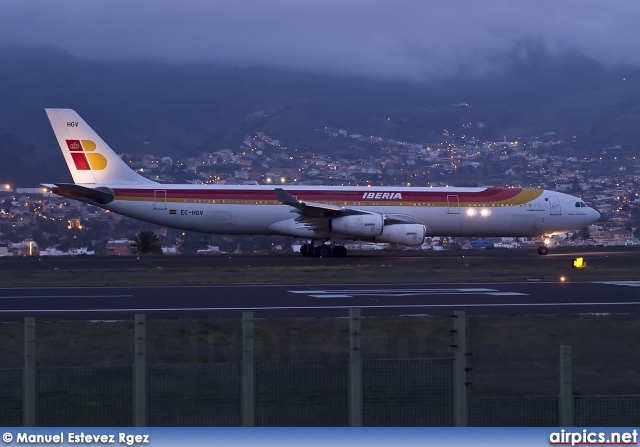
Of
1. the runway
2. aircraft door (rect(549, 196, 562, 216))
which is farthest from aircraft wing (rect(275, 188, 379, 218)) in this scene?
the runway

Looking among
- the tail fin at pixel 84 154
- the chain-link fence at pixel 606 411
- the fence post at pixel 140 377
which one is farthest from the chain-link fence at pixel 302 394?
the tail fin at pixel 84 154

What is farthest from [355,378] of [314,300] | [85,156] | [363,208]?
[85,156]

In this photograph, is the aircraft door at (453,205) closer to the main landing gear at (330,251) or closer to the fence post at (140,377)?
the main landing gear at (330,251)

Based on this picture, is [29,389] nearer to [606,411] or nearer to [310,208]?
[606,411]

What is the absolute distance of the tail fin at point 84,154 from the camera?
135ft

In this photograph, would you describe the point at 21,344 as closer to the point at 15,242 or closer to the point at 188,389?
the point at 188,389

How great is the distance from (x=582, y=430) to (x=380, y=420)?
2.04m

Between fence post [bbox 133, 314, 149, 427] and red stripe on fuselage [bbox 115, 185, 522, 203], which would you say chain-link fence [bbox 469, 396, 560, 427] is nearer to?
fence post [bbox 133, 314, 149, 427]

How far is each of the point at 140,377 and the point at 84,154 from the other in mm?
33420

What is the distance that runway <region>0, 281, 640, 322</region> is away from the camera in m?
19.4

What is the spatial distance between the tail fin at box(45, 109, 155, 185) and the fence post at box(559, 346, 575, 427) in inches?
1340

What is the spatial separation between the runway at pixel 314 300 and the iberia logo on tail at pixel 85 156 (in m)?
16.0

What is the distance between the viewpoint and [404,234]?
38625 millimetres

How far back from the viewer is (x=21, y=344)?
14.8 m
